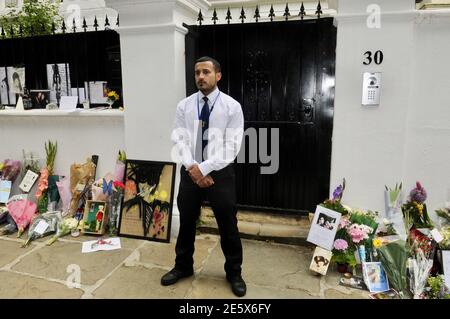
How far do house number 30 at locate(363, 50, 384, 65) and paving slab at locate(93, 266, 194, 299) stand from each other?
273 centimetres

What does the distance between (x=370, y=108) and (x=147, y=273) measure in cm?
277

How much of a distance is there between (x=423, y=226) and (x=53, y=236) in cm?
413

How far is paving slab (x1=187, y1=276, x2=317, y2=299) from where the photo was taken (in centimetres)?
303

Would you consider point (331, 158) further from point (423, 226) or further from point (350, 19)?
point (350, 19)

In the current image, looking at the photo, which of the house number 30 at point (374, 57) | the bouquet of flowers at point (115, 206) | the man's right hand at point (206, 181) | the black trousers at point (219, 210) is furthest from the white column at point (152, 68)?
the house number 30 at point (374, 57)

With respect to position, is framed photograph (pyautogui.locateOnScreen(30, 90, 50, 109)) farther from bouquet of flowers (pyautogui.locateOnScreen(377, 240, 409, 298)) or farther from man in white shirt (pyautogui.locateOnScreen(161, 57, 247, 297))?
bouquet of flowers (pyautogui.locateOnScreen(377, 240, 409, 298))

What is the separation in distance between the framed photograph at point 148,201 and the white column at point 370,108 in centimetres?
190

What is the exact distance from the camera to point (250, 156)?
14.3 feet

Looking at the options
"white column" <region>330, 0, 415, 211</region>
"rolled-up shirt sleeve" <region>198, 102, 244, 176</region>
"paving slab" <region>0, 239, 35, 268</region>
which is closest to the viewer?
"rolled-up shirt sleeve" <region>198, 102, 244, 176</region>

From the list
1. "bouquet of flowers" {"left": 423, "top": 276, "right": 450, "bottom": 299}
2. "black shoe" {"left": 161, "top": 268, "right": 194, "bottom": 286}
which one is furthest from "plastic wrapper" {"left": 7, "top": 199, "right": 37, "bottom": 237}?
"bouquet of flowers" {"left": 423, "top": 276, "right": 450, "bottom": 299}

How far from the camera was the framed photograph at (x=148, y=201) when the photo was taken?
161 inches

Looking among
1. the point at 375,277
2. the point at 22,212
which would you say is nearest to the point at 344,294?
the point at 375,277

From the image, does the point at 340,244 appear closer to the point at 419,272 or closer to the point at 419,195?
the point at 419,272

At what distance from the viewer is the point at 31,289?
10.4ft
